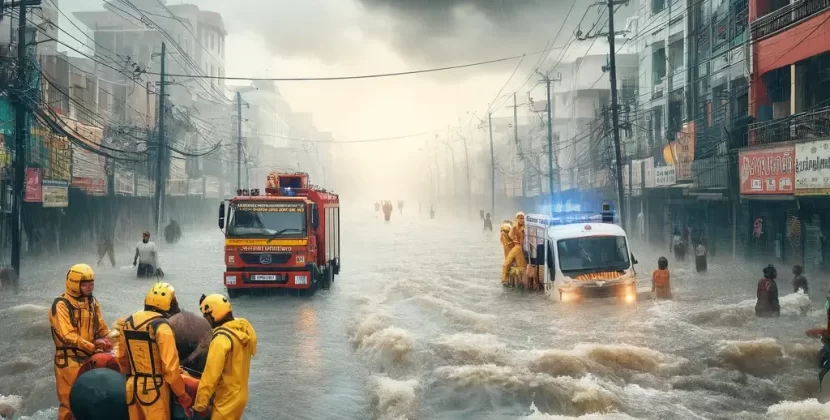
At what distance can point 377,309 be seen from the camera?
19.6 m

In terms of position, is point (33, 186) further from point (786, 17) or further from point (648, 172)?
point (786, 17)

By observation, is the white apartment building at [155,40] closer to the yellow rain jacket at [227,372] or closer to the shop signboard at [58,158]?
the shop signboard at [58,158]

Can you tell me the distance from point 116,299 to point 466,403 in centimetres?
1391

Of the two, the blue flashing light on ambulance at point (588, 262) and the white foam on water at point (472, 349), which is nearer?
the white foam on water at point (472, 349)

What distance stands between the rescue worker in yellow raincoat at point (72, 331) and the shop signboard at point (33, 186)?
76.8 feet

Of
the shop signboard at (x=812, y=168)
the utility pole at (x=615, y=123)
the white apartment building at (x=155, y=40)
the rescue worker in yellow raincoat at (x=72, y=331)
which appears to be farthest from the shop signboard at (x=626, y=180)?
the white apartment building at (x=155, y=40)

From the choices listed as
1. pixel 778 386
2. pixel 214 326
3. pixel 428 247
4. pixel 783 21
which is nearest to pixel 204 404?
pixel 214 326

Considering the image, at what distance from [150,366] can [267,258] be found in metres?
13.9

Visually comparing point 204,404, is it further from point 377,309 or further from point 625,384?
point 377,309

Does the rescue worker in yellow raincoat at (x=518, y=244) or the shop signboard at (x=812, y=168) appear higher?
the shop signboard at (x=812, y=168)

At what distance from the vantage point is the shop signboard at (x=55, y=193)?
98.9ft

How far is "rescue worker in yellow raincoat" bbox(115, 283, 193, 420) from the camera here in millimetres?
6355

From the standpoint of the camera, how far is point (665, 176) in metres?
34.3

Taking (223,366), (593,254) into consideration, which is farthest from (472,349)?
(223,366)
